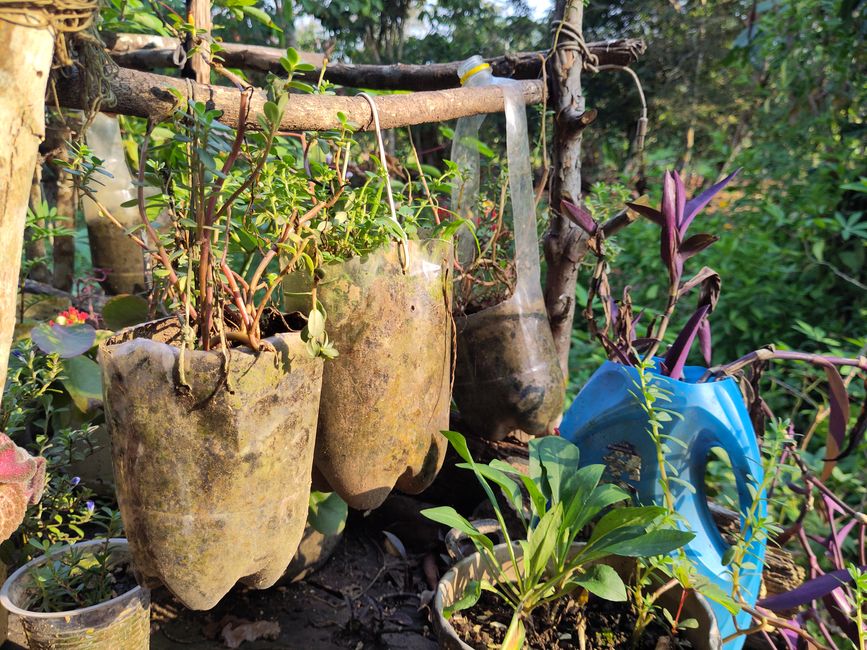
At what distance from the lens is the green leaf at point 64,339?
1.54 metres

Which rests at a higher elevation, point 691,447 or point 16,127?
point 16,127

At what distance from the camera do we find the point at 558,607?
1159mm

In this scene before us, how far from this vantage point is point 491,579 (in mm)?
1167

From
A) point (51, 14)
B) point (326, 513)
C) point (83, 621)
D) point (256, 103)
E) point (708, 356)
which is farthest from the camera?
point (326, 513)

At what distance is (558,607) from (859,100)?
363cm

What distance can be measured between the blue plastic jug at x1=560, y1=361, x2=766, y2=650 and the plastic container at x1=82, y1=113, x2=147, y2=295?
175cm

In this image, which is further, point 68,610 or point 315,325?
point 68,610

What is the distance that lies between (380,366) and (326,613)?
970 millimetres

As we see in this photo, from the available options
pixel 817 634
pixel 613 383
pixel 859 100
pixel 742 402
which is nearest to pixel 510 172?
pixel 613 383

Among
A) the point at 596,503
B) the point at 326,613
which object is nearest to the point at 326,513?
the point at 326,613

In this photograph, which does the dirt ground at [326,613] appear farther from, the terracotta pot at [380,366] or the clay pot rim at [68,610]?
the terracotta pot at [380,366]

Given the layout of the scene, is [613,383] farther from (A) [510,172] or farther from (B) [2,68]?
(B) [2,68]

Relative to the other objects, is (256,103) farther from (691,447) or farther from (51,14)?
(691,447)

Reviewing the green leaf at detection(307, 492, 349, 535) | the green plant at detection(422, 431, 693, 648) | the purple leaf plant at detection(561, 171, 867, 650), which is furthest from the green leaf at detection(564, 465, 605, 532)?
the green leaf at detection(307, 492, 349, 535)
